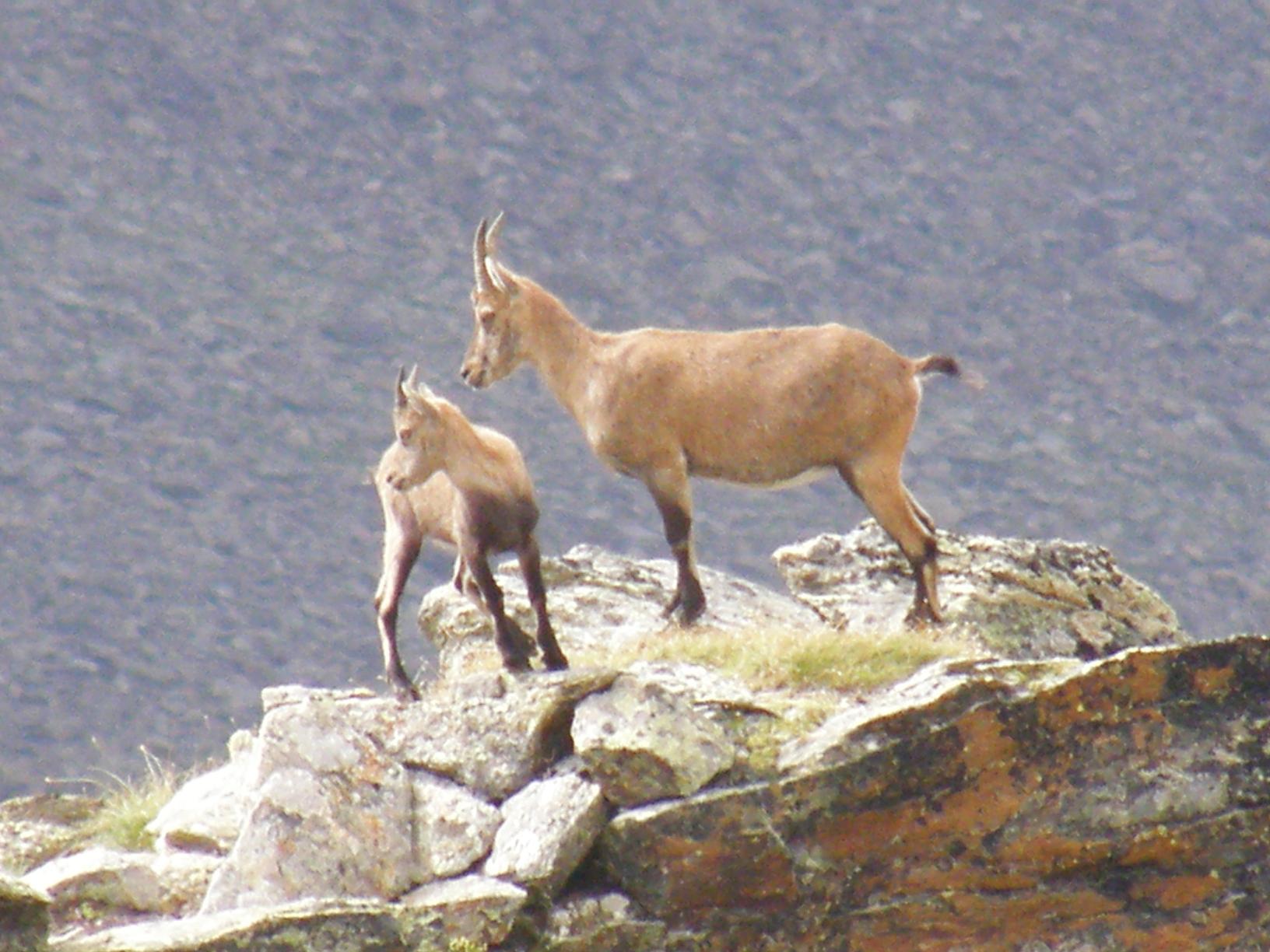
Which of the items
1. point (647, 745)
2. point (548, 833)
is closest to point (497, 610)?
point (647, 745)

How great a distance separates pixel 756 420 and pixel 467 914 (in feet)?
15.5

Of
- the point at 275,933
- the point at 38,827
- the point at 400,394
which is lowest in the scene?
the point at 38,827

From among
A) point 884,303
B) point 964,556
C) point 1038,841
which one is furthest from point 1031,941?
point 884,303

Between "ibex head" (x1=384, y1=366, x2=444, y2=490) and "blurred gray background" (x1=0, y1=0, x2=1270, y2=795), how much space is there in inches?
1712

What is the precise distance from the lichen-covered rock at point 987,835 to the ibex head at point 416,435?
269 centimetres

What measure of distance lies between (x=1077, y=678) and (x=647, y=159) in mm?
74435

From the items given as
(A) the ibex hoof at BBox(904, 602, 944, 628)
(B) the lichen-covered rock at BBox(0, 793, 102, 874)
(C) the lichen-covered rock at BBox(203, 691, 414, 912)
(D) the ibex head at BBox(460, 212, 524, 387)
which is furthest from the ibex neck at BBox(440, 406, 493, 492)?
(A) the ibex hoof at BBox(904, 602, 944, 628)

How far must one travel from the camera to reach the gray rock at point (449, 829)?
819 centimetres

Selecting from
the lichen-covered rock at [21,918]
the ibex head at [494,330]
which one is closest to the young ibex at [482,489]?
the ibex head at [494,330]

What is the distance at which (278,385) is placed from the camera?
6969 cm

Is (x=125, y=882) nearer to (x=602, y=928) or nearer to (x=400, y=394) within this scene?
(x=602, y=928)

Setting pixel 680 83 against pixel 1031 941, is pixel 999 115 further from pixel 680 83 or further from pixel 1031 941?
pixel 1031 941

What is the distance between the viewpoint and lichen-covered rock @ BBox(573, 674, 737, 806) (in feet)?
26.9

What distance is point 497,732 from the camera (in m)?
8.64
